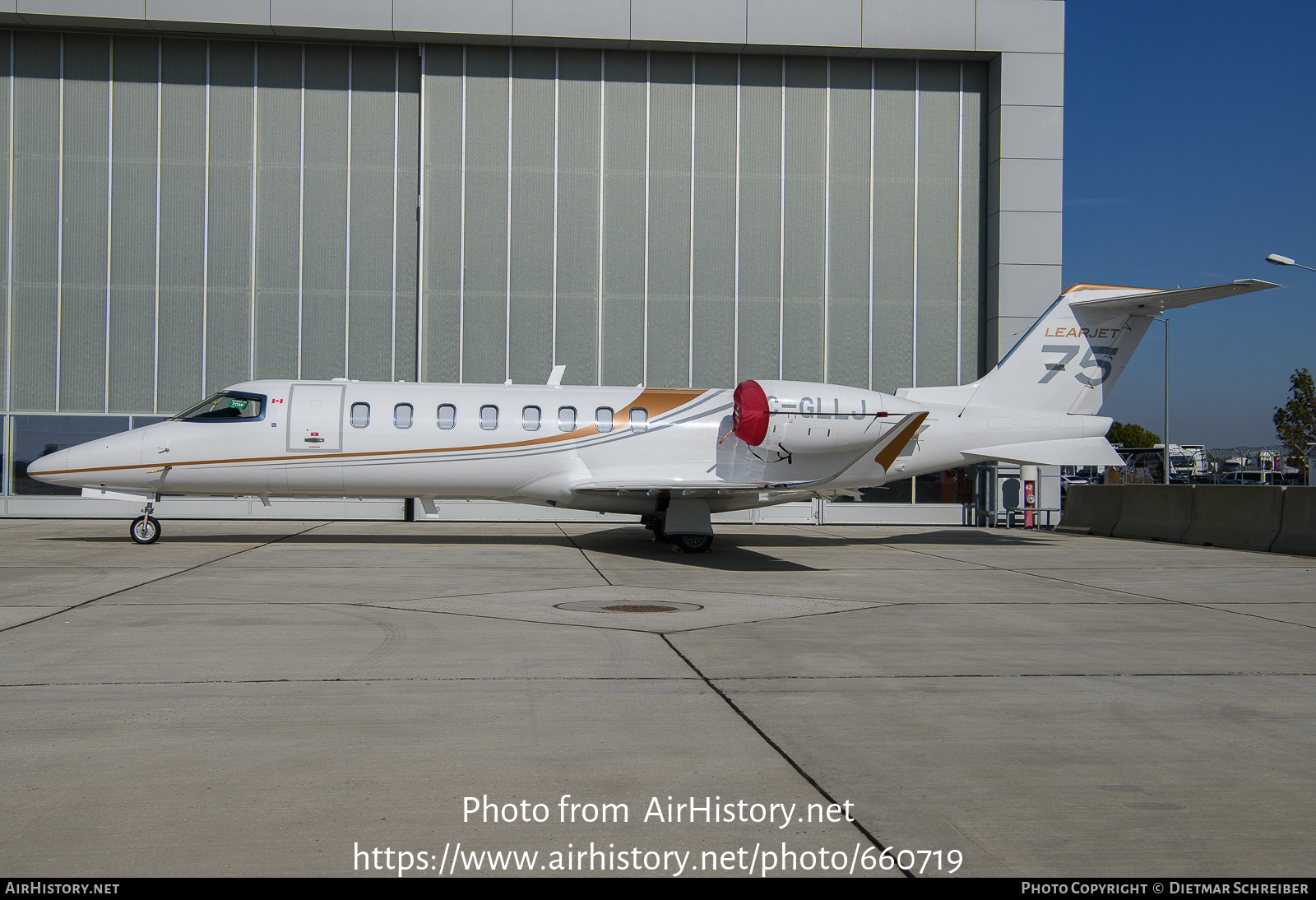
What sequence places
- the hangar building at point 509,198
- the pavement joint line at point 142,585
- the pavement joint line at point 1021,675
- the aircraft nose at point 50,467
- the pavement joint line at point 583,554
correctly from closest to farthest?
the pavement joint line at point 1021,675 → the pavement joint line at point 142,585 → the pavement joint line at point 583,554 → the aircraft nose at point 50,467 → the hangar building at point 509,198

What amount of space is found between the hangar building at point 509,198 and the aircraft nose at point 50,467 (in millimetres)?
7437

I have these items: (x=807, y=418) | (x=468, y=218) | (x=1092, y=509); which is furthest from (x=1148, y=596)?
(x=468, y=218)

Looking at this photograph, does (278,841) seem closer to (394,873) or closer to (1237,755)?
(394,873)

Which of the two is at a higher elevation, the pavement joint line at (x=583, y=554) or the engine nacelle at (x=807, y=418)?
the engine nacelle at (x=807, y=418)

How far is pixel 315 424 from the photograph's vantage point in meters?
16.0

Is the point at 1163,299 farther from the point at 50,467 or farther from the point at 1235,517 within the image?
the point at 50,467

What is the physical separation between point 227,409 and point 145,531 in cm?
255

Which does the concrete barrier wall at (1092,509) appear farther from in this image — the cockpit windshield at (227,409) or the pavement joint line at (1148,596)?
the cockpit windshield at (227,409)

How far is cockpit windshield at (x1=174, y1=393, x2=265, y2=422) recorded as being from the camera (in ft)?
53.0

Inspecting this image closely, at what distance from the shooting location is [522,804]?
4.11 metres

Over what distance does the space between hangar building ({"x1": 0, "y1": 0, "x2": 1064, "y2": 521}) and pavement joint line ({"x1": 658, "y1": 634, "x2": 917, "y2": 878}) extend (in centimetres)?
1740

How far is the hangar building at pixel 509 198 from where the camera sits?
2298 centimetres

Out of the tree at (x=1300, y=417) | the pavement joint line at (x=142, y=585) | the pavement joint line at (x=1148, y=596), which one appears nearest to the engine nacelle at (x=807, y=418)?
the pavement joint line at (x=1148, y=596)

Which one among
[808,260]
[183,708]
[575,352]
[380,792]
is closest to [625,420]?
[575,352]
